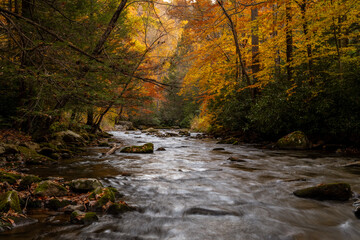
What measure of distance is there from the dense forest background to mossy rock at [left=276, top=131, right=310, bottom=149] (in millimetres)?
475

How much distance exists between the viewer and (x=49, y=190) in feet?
11.1

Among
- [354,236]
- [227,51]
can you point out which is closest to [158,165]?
[354,236]

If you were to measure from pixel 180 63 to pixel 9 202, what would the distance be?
6098 millimetres

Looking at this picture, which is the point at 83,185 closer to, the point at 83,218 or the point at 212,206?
the point at 83,218

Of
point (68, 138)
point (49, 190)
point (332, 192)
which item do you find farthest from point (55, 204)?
point (68, 138)

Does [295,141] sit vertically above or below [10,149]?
below

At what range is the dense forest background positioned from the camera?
4.62 metres

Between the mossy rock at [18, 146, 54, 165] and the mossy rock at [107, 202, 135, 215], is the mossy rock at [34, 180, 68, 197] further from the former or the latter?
the mossy rock at [18, 146, 54, 165]

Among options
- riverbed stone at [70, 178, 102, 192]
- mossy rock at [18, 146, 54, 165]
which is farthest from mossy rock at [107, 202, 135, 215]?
mossy rock at [18, 146, 54, 165]

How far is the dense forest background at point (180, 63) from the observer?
4617mm

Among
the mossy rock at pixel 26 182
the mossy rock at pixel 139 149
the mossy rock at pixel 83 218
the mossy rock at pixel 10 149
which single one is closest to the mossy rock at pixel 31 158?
the mossy rock at pixel 10 149

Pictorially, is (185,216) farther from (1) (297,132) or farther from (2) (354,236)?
(1) (297,132)

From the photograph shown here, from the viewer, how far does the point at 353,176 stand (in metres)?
4.97

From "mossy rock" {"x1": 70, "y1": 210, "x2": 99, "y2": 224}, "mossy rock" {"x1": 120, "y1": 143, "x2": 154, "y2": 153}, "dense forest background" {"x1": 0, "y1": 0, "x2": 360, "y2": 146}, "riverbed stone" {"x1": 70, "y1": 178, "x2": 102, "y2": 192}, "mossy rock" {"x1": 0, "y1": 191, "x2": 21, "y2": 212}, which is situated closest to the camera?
"mossy rock" {"x1": 0, "y1": 191, "x2": 21, "y2": 212}
